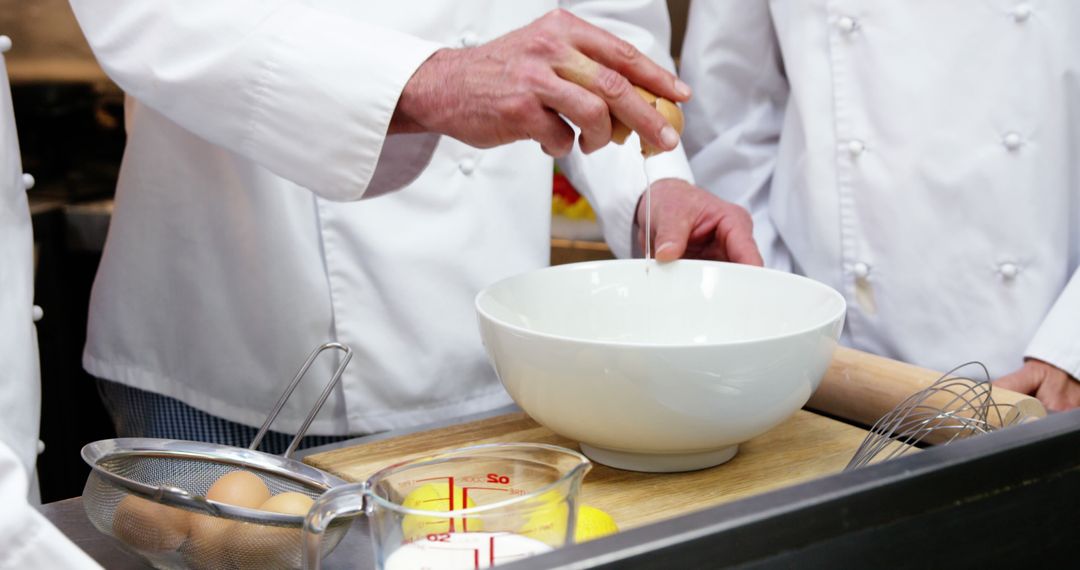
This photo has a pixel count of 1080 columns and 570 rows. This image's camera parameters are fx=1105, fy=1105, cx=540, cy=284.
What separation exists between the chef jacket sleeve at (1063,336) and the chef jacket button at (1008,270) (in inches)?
2.2

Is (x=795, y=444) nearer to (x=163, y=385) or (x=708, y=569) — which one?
(x=708, y=569)

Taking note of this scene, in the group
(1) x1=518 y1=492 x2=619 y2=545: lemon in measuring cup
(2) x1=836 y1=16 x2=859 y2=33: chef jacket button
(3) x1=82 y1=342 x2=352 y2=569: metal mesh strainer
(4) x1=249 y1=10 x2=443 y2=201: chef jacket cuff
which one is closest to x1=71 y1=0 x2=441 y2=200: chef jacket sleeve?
(4) x1=249 y1=10 x2=443 y2=201: chef jacket cuff

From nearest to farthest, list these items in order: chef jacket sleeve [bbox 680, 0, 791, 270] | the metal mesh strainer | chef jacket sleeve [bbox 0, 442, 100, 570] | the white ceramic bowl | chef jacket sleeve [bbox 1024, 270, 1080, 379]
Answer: chef jacket sleeve [bbox 0, 442, 100, 570]
the metal mesh strainer
the white ceramic bowl
chef jacket sleeve [bbox 1024, 270, 1080, 379]
chef jacket sleeve [bbox 680, 0, 791, 270]

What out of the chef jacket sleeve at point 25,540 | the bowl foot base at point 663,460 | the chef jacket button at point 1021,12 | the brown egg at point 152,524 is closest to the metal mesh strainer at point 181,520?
the brown egg at point 152,524

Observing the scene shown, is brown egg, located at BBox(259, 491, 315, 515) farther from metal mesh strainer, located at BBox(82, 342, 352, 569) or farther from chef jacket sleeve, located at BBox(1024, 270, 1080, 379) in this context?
chef jacket sleeve, located at BBox(1024, 270, 1080, 379)

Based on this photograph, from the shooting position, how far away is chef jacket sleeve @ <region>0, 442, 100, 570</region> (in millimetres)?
459

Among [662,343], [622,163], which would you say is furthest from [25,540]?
[622,163]

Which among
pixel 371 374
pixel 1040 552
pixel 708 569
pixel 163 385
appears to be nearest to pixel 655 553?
pixel 708 569

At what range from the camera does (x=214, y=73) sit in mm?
804

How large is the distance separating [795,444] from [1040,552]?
0.76 ft

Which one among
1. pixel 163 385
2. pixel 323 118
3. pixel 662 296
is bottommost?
pixel 163 385

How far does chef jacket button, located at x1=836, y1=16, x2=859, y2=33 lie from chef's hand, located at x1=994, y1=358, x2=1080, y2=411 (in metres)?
0.38

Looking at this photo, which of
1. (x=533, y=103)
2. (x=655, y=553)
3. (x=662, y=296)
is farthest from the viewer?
(x=662, y=296)

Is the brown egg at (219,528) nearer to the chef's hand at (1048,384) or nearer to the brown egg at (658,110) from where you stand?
the brown egg at (658,110)
